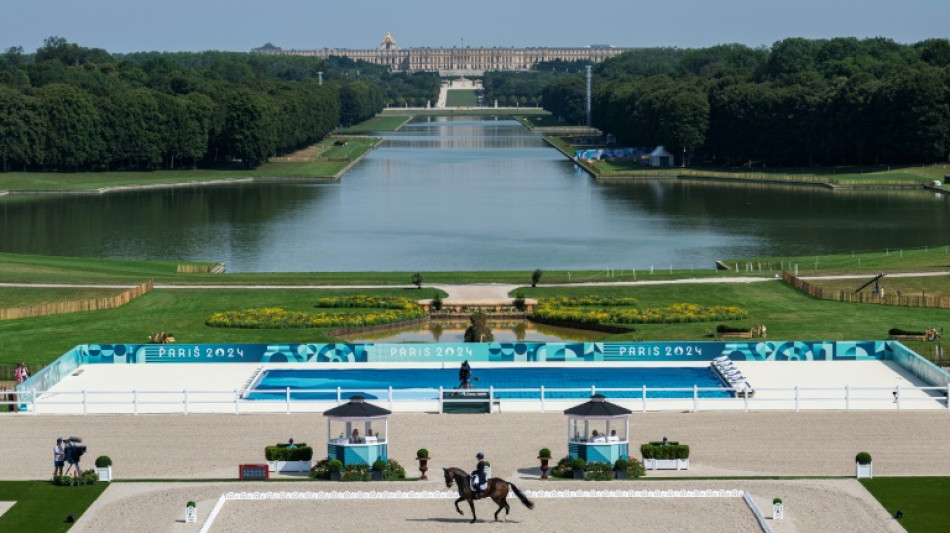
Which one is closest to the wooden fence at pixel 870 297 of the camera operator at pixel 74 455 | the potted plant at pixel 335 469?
the potted plant at pixel 335 469

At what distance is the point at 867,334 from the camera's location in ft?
226

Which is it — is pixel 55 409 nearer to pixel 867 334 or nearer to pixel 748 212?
pixel 867 334

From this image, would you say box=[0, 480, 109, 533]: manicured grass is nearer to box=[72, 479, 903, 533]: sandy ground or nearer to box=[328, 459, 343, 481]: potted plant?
box=[72, 479, 903, 533]: sandy ground

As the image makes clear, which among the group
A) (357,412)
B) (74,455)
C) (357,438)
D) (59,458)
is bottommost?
(59,458)

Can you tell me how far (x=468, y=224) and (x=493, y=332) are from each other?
59944 mm

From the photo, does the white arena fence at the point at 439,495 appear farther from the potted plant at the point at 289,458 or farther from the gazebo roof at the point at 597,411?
the gazebo roof at the point at 597,411

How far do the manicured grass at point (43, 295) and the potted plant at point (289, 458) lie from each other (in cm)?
3672

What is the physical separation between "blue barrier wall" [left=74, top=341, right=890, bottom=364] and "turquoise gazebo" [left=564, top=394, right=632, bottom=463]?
18.9m

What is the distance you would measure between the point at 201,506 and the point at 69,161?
149 meters

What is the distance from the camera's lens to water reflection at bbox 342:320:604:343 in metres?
73.0

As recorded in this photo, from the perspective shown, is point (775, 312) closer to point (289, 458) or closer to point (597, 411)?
point (597, 411)

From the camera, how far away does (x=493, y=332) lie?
7519 centimetres

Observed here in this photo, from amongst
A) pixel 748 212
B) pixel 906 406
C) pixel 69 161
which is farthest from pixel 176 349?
pixel 69 161

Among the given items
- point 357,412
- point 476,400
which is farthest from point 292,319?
point 357,412
